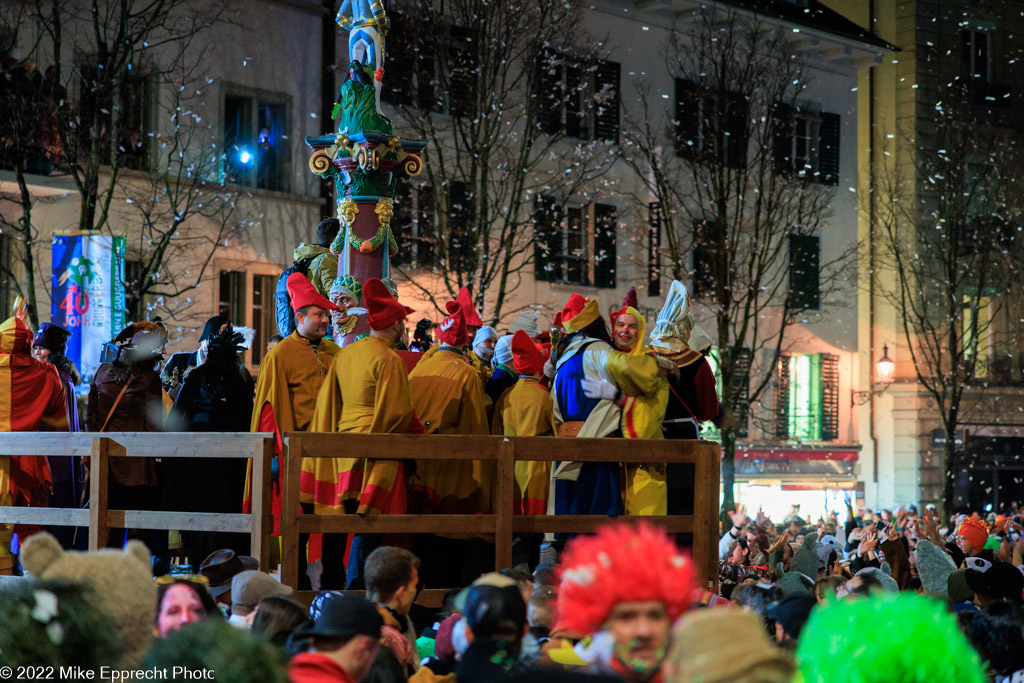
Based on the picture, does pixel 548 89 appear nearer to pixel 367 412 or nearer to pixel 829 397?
pixel 829 397

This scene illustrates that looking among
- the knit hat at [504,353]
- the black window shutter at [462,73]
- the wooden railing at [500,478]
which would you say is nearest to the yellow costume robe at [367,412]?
the wooden railing at [500,478]

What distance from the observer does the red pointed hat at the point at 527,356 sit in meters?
10.5

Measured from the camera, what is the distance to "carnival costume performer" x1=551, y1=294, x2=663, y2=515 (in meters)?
9.20

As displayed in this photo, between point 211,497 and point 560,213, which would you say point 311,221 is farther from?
point 211,497

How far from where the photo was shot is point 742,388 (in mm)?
26562

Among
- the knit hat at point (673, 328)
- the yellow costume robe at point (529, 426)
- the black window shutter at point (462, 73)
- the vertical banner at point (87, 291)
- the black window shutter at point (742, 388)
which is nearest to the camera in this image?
the yellow costume robe at point (529, 426)

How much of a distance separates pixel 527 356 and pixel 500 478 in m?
2.27

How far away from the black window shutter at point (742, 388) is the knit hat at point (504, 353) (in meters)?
14.8

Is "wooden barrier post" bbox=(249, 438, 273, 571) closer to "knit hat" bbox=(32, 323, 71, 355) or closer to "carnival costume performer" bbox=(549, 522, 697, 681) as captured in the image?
"knit hat" bbox=(32, 323, 71, 355)

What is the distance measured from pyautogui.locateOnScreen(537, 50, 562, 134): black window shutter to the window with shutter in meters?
8.11

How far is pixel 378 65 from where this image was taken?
42.5ft

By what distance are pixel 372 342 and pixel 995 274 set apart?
25193 millimetres

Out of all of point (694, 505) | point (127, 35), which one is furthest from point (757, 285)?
point (694, 505)

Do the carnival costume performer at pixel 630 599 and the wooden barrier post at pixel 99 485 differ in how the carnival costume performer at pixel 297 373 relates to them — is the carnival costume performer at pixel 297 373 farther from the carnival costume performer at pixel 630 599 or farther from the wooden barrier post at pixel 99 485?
the carnival costume performer at pixel 630 599
